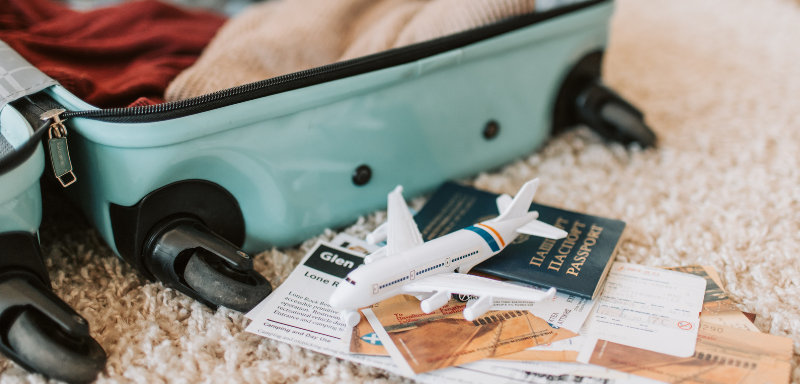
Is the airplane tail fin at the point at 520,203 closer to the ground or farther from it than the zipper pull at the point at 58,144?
closer to the ground

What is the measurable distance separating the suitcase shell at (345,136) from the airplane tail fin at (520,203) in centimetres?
20

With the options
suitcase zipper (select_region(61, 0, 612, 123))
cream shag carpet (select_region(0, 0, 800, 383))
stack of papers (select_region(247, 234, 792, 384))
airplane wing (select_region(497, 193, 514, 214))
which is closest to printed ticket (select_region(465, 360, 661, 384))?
stack of papers (select_region(247, 234, 792, 384))

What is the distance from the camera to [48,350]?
1.62ft

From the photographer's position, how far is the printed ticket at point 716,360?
53cm

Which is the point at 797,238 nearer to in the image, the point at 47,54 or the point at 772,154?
the point at 772,154

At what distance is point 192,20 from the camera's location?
1022 millimetres

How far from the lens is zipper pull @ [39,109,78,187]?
21.9 inches

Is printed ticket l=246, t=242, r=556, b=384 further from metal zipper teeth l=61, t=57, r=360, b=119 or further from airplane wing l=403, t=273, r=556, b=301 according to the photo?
metal zipper teeth l=61, t=57, r=360, b=119

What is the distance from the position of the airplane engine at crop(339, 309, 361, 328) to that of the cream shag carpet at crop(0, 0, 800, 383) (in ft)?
0.14

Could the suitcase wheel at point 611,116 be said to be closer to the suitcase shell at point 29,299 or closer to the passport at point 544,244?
the passport at point 544,244

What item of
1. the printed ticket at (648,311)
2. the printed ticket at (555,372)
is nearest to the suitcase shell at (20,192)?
the printed ticket at (555,372)

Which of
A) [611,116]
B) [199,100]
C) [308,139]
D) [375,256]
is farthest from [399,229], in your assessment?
[611,116]

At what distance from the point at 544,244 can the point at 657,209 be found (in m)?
0.25

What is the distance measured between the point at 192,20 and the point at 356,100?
51cm
